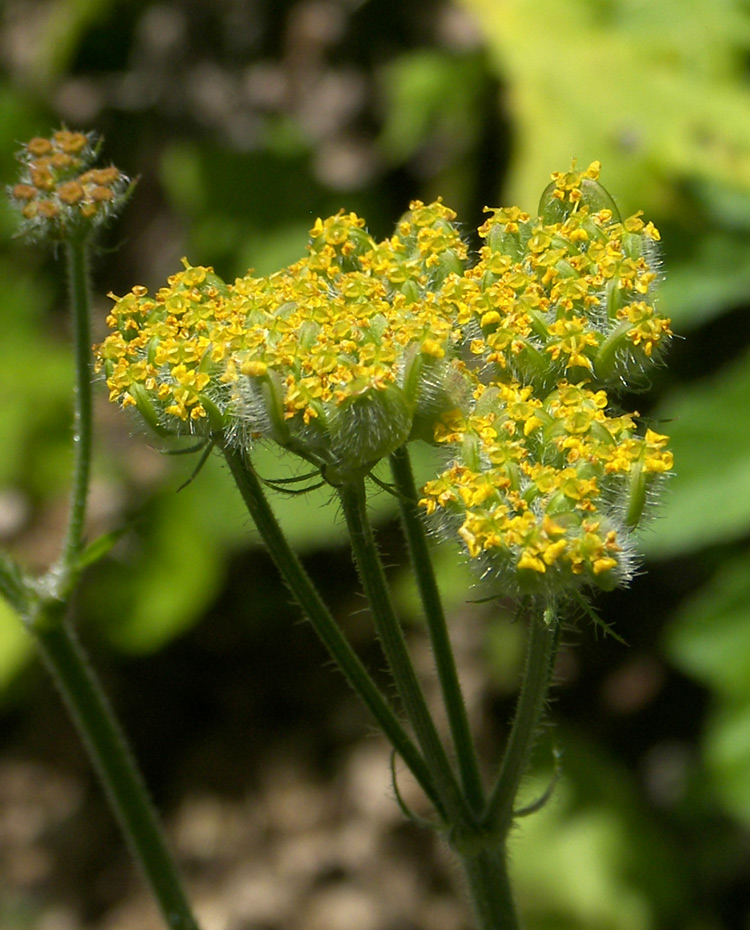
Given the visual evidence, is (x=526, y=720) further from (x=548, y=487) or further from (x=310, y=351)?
(x=310, y=351)

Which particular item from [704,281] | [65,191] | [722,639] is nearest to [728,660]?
[722,639]

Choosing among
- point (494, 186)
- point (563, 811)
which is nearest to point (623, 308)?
point (563, 811)

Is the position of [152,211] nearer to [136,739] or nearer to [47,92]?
[47,92]

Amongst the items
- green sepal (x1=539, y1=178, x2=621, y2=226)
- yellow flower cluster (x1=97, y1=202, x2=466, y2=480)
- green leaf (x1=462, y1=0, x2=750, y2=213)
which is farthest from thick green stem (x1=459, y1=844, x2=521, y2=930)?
green leaf (x1=462, y1=0, x2=750, y2=213)

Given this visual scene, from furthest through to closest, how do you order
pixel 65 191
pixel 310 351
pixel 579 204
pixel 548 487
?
pixel 65 191 → pixel 579 204 → pixel 310 351 → pixel 548 487

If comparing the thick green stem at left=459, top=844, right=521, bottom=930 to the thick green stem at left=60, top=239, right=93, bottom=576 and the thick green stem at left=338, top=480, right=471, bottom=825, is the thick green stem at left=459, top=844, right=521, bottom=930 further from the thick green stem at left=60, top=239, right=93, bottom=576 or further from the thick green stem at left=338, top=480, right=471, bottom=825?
the thick green stem at left=60, top=239, right=93, bottom=576
